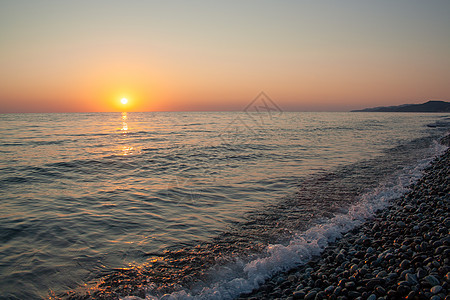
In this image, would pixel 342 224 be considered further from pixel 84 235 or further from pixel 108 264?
pixel 84 235

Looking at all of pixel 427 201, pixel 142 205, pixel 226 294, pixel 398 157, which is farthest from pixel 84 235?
pixel 398 157

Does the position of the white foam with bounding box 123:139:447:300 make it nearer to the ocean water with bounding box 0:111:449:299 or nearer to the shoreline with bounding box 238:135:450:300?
the ocean water with bounding box 0:111:449:299

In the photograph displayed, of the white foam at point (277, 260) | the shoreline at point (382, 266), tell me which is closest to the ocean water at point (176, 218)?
the white foam at point (277, 260)

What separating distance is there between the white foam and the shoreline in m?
0.22

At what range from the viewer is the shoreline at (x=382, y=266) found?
409 centimetres

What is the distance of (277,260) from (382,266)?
2.08 meters

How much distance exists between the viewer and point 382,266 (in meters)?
4.93

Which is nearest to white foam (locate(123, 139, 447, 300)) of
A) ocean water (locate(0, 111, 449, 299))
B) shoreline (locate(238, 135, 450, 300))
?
ocean water (locate(0, 111, 449, 299))

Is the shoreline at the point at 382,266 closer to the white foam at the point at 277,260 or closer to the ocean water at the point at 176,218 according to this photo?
the white foam at the point at 277,260

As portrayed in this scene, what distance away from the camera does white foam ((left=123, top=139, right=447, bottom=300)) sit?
5125 millimetres

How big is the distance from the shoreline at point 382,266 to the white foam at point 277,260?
0.71ft

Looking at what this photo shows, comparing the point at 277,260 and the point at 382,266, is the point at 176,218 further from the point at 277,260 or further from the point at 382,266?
the point at 382,266

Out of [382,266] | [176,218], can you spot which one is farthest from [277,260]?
[176,218]

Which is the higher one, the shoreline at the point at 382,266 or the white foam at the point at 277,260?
the shoreline at the point at 382,266
